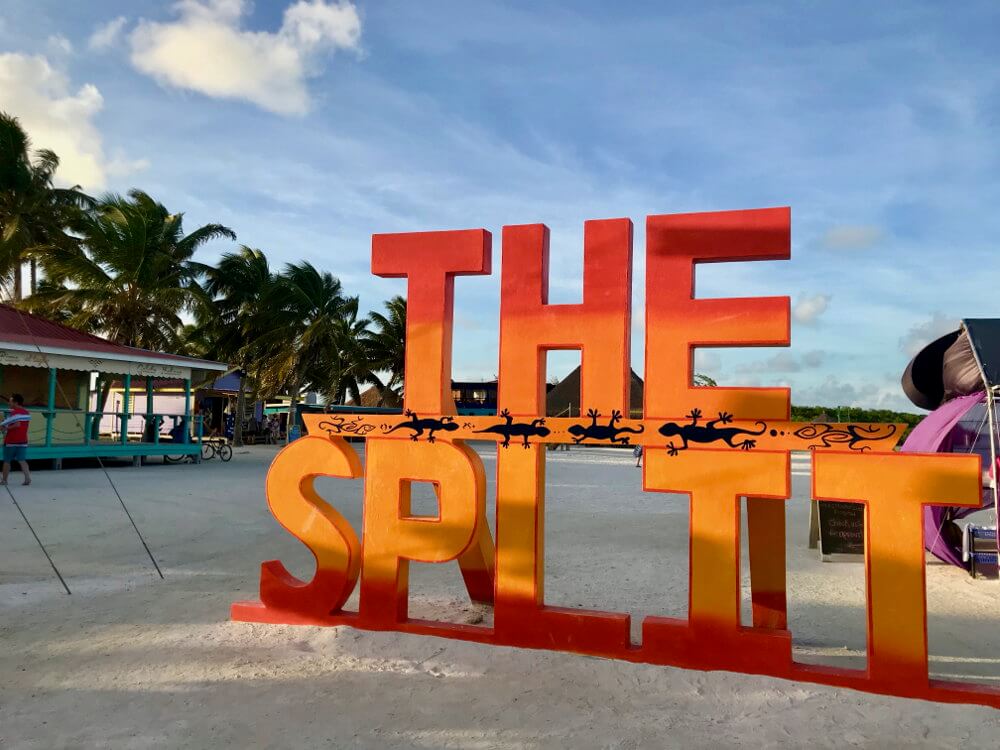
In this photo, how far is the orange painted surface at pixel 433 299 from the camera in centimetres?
495

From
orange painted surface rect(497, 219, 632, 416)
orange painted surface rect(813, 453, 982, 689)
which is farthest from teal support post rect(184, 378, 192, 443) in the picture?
orange painted surface rect(813, 453, 982, 689)

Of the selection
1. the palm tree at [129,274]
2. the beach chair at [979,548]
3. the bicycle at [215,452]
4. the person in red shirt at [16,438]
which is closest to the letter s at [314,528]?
the beach chair at [979,548]

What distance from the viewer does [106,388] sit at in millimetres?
20891

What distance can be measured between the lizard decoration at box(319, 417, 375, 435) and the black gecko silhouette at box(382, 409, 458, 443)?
0.20 metres

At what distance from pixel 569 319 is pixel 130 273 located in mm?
20278

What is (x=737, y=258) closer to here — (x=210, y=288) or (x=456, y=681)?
(x=456, y=681)

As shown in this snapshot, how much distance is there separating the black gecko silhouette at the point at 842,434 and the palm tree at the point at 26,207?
24.0 metres

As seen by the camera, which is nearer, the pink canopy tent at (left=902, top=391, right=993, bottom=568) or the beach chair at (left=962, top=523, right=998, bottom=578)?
the beach chair at (left=962, top=523, right=998, bottom=578)

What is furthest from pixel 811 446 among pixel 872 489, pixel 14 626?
pixel 14 626

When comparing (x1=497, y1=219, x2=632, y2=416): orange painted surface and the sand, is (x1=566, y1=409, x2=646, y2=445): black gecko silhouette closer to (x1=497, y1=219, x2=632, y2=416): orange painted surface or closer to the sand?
(x1=497, y1=219, x2=632, y2=416): orange painted surface

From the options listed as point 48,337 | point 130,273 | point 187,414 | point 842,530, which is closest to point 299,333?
point 130,273

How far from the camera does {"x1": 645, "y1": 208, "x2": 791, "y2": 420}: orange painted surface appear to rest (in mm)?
4223

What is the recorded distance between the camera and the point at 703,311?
14.3 ft

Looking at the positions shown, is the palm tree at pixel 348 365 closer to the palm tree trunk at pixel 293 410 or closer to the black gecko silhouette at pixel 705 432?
the palm tree trunk at pixel 293 410
